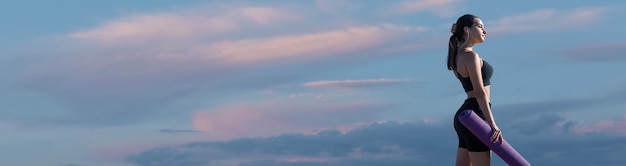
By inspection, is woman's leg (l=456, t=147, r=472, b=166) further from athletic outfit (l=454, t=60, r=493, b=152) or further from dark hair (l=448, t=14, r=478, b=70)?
dark hair (l=448, t=14, r=478, b=70)

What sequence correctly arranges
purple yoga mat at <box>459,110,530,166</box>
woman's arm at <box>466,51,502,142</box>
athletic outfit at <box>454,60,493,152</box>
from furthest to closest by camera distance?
1. athletic outfit at <box>454,60,493,152</box>
2. purple yoga mat at <box>459,110,530,166</box>
3. woman's arm at <box>466,51,502,142</box>

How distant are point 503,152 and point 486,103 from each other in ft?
1.91

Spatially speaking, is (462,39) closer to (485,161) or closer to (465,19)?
(465,19)

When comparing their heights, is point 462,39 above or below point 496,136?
above

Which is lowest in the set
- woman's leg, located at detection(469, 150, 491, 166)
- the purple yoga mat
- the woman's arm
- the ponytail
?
woman's leg, located at detection(469, 150, 491, 166)

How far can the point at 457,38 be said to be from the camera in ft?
35.7

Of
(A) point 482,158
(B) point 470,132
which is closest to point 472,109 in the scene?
(B) point 470,132

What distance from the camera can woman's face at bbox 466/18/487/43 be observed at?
10.8 m

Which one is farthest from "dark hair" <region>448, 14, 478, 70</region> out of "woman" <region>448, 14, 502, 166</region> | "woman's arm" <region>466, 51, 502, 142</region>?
"woman's arm" <region>466, 51, 502, 142</region>

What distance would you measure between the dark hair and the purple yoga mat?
1.76 ft

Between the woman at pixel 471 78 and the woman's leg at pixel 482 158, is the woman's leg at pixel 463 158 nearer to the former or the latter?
the woman at pixel 471 78

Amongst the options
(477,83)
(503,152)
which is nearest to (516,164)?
(503,152)

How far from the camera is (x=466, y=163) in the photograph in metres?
11.0

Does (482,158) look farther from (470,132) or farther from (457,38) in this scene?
(457,38)
